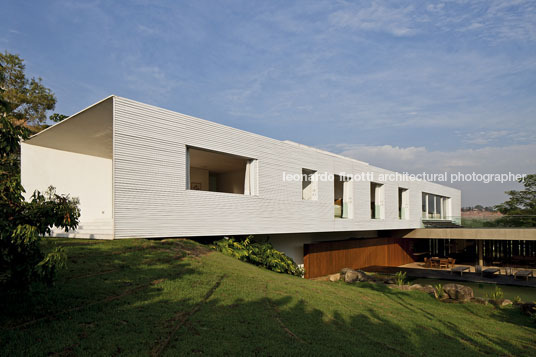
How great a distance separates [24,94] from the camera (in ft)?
69.8

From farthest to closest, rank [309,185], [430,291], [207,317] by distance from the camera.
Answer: [309,185] < [430,291] < [207,317]

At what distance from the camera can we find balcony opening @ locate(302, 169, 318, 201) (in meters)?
16.6

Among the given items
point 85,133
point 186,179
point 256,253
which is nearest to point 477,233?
point 256,253

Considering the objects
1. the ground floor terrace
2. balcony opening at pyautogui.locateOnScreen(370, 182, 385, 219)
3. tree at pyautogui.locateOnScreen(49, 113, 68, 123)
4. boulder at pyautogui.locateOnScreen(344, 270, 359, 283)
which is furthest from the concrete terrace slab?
tree at pyautogui.locateOnScreen(49, 113, 68, 123)

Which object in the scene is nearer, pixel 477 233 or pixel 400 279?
pixel 400 279

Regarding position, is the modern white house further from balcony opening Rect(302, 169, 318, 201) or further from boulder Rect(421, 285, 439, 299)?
boulder Rect(421, 285, 439, 299)

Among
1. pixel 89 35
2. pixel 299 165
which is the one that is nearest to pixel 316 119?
pixel 299 165

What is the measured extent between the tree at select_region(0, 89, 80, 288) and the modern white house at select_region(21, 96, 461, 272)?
5176 millimetres

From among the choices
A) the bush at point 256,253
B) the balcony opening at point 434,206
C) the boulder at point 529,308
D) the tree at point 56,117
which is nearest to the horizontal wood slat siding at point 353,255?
the bush at point 256,253

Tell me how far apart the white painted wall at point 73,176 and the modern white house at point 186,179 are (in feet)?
0.13

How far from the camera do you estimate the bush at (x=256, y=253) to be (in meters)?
11.9

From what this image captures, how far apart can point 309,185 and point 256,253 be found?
5198 mm

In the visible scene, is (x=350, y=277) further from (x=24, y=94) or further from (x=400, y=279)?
(x=24, y=94)

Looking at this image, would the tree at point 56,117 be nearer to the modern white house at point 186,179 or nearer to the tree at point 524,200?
the modern white house at point 186,179
